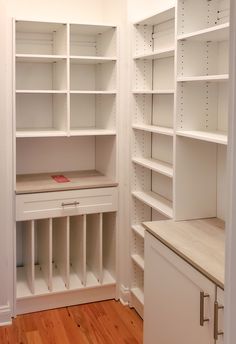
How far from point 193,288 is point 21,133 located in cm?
179

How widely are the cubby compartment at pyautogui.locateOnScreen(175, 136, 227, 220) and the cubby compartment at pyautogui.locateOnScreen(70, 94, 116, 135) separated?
108 cm

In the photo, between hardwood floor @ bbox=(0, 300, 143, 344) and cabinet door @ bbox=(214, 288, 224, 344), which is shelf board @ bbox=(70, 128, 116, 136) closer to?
hardwood floor @ bbox=(0, 300, 143, 344)

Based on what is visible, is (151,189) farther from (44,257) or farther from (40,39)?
(40,39)

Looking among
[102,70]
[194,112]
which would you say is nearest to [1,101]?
[102,70]

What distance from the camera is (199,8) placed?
8.54 ft

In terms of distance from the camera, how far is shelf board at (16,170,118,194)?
11.0 feet

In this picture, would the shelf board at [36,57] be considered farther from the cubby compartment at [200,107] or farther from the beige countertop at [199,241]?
the beige countertop at [199,241]

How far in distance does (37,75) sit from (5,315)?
188 cm

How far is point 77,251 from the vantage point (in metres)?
3.80

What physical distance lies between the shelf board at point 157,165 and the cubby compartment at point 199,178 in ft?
0.43

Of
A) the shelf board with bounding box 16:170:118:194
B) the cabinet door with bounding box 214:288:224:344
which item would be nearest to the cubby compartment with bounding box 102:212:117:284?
the shelf board with bounding box 16:170:118:194

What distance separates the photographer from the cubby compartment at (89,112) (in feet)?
12.2

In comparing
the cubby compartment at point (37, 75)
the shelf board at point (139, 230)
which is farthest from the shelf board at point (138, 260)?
the cubby compartment at point (37, 75)

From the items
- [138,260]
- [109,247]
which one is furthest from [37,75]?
[138,260]
